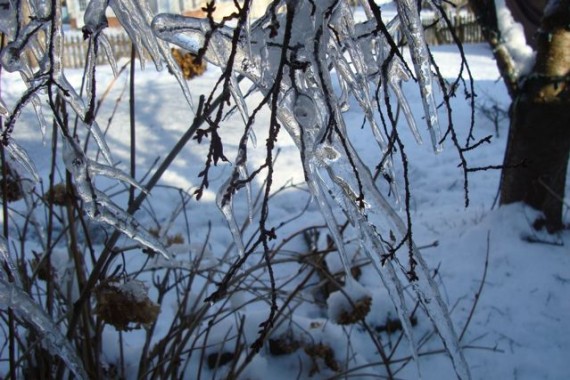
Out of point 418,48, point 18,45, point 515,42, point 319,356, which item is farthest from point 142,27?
point 515,42

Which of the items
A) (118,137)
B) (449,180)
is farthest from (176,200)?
(449,180)

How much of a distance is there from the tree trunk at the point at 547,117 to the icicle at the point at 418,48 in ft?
8.75

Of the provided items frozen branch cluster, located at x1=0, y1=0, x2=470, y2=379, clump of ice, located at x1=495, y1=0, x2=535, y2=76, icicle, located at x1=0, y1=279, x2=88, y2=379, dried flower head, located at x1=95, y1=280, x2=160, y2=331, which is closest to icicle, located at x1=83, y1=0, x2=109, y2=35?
frozen branch cluster, located at x1=0, y1=0, x2=470, y2=379

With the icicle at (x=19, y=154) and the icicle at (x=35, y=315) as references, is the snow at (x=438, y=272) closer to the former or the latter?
the icicle at (x=19, y=154)

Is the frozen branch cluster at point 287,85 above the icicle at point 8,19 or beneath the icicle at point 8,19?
beneath

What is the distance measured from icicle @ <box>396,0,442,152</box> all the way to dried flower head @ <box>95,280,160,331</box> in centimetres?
76

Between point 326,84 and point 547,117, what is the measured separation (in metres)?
3.02

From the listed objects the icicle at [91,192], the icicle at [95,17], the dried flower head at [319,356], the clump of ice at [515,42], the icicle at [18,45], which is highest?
the clump of ice at [515,42]

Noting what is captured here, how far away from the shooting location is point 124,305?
1.31m

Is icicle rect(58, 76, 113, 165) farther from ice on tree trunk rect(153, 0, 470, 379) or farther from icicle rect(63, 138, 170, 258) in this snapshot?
ice on tree trunk rect(153, 0, 470, 379)

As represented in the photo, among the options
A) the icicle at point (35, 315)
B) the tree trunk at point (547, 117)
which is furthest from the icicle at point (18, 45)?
the tree trunk at point (547, 117)

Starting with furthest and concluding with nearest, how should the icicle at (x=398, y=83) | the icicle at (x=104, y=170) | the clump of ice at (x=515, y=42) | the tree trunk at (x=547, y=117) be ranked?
the clump of ice at (x=515, y=42) → the tree trunk at (x=547, y=117) → the icicle at (x=398, y=83) → the icicle at (x=104, y=170)

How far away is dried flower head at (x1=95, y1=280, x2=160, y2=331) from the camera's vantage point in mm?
1312

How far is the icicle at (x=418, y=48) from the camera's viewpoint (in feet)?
2.78
